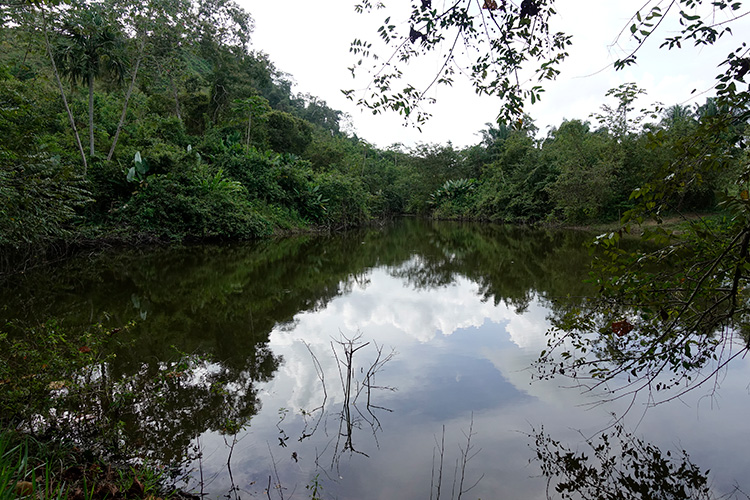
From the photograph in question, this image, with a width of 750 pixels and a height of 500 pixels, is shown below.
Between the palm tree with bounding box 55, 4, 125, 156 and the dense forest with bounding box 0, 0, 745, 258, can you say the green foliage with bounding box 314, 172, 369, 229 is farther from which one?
the palm tree with bounding box 55, 4, 125, 156

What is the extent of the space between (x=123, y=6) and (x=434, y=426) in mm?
16293

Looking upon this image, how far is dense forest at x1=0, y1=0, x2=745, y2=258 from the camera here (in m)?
8.80

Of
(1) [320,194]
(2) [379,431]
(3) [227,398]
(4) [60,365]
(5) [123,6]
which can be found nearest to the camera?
→ (4) [60,365]

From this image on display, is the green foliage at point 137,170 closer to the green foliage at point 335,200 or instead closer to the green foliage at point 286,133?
the green foliage at point 335,200

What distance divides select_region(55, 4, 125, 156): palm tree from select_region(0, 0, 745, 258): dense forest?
42 mm

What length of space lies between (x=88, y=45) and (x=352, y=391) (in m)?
14.4

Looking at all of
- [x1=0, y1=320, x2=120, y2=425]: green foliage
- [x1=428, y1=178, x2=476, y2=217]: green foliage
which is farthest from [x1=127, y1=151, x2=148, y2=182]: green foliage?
[x1=428, y1=178, x2=476, y2=217]: green foliage

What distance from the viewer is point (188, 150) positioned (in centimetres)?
1505

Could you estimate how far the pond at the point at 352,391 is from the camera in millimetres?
2736

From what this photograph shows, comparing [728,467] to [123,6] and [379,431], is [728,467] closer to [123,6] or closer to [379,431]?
[379,431]

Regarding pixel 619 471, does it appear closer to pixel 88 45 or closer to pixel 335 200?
pixel 88 45

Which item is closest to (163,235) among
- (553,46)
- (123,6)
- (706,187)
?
(123,6)

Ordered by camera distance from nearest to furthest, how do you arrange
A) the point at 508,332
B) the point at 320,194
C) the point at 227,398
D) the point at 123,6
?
the point at 227,398 → the point at 508,332 → the point at 123,6 → the point at 320,194

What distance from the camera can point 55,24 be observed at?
1173cm
